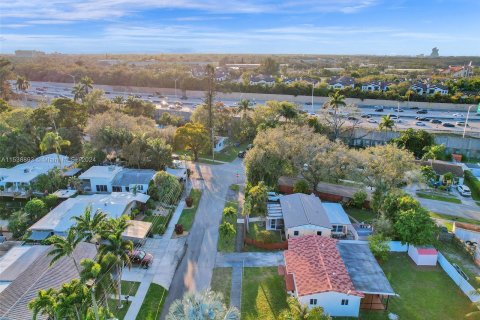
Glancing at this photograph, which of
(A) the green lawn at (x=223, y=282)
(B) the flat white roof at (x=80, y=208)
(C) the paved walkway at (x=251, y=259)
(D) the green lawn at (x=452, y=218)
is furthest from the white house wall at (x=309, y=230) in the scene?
(B) the flat white roof at (x=80, y=208)

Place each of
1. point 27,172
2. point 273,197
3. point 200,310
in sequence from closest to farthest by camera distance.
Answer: point 200,310, point 273,197, point 27,172

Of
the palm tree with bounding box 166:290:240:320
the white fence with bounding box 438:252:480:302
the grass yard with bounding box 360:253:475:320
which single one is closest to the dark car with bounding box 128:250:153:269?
the palm tree with bounding box 166:290:240:320

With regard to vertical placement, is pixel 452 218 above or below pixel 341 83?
below

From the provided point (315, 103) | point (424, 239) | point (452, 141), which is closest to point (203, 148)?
point (424, 239)

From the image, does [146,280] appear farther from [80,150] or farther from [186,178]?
[80,150]

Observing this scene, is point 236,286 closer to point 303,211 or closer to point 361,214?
point 303,211

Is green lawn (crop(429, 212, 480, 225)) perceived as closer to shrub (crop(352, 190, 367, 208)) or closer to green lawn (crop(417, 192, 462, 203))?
green lawn (crop(417, 192, 462, 203))

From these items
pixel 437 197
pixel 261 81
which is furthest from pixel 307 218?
pixel 261 81
